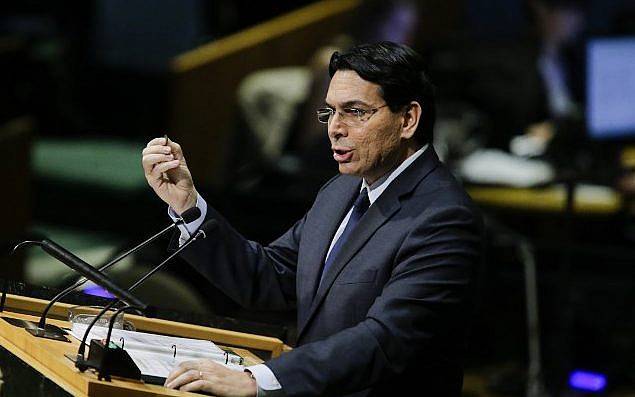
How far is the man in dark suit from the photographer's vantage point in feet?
8.43

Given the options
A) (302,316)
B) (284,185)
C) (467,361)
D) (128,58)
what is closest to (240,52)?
(128,58)

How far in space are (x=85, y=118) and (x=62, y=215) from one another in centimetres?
103

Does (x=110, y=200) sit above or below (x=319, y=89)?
below

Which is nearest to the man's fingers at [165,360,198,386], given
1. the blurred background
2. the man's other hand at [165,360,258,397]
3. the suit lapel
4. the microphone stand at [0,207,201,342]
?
the man's other hand at [165,360,258,397]

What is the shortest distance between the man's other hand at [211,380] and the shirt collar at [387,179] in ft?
1.88

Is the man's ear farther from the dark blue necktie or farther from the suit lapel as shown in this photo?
the dark blue necktie

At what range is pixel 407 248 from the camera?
271 centimetres

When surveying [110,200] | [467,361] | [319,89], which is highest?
[319,89]

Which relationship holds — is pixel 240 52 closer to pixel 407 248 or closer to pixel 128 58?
pixel 128 58

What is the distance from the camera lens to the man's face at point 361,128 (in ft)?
9.06

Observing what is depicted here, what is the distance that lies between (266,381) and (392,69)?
26.9 inches

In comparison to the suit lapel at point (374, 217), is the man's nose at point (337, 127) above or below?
above

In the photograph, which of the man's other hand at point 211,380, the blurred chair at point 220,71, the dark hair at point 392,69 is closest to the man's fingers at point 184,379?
the man's other hand at point 211,380

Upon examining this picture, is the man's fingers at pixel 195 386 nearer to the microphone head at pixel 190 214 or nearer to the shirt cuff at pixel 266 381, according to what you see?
the shirt cuff at pixel 266 381
